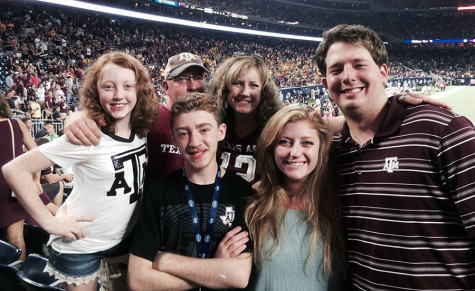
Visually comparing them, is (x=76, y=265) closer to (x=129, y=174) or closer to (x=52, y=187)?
(x=129, y=174)

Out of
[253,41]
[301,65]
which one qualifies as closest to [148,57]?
[253,41]

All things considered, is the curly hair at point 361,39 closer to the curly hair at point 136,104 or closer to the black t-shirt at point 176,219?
the black t-shirt at point 176,219

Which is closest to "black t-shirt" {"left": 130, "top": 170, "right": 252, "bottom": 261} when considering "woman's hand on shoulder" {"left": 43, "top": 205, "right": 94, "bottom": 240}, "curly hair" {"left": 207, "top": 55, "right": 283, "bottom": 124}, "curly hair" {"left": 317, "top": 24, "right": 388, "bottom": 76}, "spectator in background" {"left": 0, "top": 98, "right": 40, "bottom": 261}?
"woman's hand on shoulder" {"left": 43, "top": 205, "right": 94, "bottom": 240}

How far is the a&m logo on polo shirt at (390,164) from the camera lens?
5.84 ft

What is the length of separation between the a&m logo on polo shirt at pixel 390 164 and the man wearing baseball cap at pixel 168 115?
53.5 inches

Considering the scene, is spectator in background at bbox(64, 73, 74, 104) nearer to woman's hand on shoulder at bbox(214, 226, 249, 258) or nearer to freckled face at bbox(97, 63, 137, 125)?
freckled face at bbox(97, 63, 137, 125)

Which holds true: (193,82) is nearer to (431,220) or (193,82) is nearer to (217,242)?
(217,242)

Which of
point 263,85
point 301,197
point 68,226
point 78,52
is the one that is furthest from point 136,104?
point 78,52

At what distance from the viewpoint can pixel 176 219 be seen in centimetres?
191

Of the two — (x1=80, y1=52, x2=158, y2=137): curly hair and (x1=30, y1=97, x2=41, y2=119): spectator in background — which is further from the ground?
(x1=30, y1=97, x2=41, y2=119): spectator in background

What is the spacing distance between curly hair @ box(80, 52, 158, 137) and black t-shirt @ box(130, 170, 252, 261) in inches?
21.0

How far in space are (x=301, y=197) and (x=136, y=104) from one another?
1182mm

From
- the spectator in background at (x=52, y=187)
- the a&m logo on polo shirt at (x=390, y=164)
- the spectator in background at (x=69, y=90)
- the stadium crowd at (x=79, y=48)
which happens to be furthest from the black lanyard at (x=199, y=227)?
the spectator in background at (x=69, y=90)

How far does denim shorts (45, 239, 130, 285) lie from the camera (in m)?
2.20
